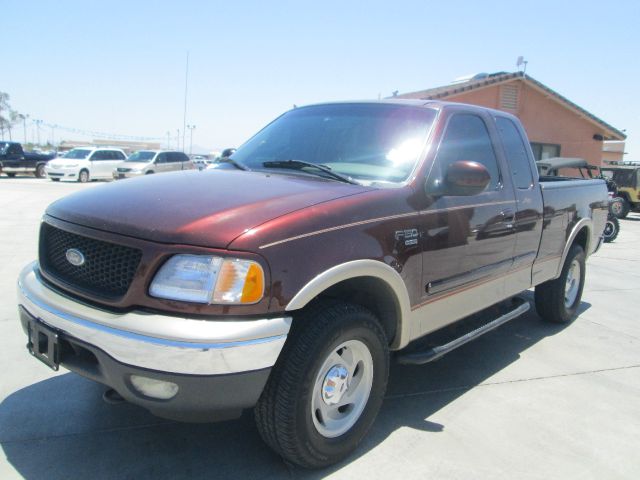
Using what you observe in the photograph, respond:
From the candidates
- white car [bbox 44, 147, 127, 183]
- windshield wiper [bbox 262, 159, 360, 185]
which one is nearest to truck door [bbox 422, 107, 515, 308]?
windshield wiper [bbox 262, 159, 360, 185]

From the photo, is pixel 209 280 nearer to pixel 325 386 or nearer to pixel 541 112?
pixel 325 386

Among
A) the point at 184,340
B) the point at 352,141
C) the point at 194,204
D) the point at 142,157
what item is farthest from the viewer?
the point at 142,157

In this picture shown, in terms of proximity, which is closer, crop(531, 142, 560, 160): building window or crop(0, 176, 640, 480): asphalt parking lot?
crop(0, 176, 640, 480): asphalt parking lot

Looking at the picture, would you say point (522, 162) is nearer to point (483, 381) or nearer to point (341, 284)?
point (483, 381)

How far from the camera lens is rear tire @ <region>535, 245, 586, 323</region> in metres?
5.21

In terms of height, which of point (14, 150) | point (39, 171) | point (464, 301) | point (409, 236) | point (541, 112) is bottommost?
point (39, 171)

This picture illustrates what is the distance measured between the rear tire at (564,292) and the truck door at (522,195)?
37.4 inches

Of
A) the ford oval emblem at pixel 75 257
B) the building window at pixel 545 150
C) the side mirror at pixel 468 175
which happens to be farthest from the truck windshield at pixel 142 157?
the side mirror at pixel 468 175

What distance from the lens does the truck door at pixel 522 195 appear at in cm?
410

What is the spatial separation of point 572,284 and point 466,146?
8.82 feet

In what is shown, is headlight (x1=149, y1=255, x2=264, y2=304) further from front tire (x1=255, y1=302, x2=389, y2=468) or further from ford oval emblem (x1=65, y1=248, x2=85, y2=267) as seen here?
ford oval emblem (x1=65, y1=248, x2=85, y2=267)

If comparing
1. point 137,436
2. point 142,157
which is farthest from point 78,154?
point 137,436

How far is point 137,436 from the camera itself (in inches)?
115

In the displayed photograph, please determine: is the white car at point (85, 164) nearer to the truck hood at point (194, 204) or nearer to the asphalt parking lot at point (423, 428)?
the asphalt parking lot at point (423, 428)
